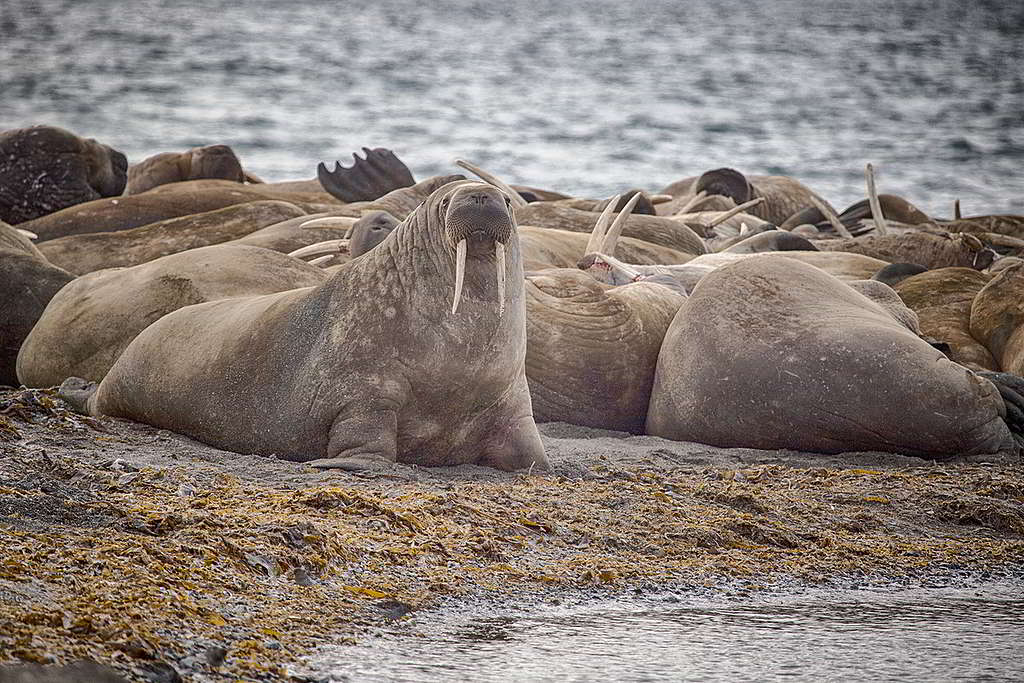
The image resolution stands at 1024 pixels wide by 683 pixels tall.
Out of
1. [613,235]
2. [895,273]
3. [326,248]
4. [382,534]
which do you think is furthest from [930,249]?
[382,534]

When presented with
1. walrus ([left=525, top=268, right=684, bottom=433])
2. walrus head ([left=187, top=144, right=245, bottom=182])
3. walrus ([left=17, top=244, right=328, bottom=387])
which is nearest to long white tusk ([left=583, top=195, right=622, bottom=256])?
walrus ([left=525, top=268, right=684, bottom=433])

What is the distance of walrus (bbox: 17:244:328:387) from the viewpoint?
6430 mm

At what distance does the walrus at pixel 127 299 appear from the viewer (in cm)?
643

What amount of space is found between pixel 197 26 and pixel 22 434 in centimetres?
6231

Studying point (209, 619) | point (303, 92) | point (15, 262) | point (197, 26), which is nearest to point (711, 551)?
point (209, 619)

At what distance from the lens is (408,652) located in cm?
315

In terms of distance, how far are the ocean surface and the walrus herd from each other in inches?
597

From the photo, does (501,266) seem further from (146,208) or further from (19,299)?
(146,208)

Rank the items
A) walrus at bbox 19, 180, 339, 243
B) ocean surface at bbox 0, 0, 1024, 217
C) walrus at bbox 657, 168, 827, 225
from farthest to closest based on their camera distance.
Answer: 1. ocean surface at bbox 0, 0, 1024, 217
2. walrus at bbox 657, 168, 827, 225
3. walrus at bbox 19, 180, 339, 243

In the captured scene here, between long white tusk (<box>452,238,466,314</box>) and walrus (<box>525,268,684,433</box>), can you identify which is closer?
long white tusk (<box>452,238,466,314</box>)

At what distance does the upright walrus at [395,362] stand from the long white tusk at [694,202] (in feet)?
22.3

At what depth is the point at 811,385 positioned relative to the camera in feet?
18.9

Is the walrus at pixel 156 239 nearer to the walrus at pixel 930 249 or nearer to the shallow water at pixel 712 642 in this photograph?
the walrus at pixel 930 249

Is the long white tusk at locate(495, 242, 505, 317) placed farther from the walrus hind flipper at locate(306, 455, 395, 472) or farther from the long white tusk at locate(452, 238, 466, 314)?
the walrus hind flipper at locate(306, 455, 395, 472)
